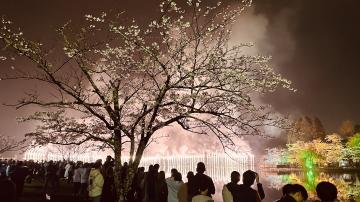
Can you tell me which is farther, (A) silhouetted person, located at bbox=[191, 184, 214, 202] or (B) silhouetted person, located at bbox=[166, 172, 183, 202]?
(B) silhouetted person, located at bbox=[166, 172, 183, 202]

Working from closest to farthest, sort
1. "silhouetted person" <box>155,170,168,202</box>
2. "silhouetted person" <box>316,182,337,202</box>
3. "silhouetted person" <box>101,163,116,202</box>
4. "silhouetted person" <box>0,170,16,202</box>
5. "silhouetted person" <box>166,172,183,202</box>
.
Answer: "silhouetted person" <box>316,182,337,202</box>
"silhouetted person" <box>0,170,16,202</box>
"silhouetted person" <box>166,172,183,202</box>
"silhouetted person" <box>155,170,168,202</box>
"silhouetted person" <box>101,163,116,202</box>

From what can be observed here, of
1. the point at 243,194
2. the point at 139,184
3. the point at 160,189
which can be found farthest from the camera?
the point at 139,184

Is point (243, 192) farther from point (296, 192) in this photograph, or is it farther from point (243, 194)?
point (296, 192)

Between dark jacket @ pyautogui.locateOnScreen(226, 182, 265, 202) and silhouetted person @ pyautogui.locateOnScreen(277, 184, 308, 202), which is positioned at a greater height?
silhouetted person @ pyautogui.locateOnScreen(277, 184, 308, 202)

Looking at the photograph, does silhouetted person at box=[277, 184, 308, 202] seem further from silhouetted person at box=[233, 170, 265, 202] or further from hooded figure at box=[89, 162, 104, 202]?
hooded figure at box=[89, 162, 104, 202]

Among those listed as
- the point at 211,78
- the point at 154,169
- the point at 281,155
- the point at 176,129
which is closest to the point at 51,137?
the point at 154,169

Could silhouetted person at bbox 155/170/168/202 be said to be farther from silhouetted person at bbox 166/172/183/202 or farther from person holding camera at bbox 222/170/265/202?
person holding camera at bbox 222/170/265/202

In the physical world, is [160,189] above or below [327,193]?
below

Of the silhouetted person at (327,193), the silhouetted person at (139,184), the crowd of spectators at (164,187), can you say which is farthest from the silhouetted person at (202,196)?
the silhouetted person at (139,184)

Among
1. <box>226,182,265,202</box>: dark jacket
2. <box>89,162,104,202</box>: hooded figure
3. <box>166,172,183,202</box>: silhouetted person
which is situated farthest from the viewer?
<box>89,162,104,202</box>: hooded figure

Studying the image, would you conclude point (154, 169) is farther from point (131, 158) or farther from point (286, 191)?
point (286, 191)

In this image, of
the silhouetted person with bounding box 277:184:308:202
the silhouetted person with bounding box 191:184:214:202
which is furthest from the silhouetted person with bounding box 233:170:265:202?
the silhouetted person with bounding box 277:184:308:202

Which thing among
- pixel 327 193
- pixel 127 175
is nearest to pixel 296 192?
pixel 327 193

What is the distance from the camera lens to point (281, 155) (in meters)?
82.3
